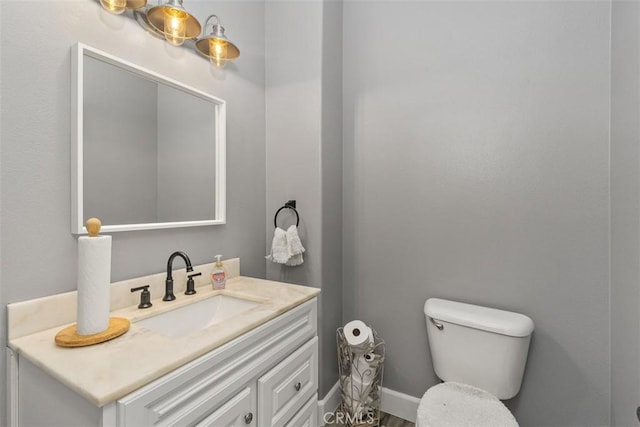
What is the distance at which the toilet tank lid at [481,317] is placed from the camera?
4.08ft

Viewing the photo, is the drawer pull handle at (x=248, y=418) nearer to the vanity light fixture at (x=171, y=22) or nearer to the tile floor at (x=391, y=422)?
the tile floor at (x=391, y=422)

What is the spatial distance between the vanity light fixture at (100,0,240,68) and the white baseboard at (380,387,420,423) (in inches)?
82.4

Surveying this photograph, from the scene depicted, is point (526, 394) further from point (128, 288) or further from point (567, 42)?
point (128, 288)

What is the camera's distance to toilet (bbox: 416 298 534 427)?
1.11 m

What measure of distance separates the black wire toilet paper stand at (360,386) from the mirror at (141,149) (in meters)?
1.07

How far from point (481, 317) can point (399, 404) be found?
785mm

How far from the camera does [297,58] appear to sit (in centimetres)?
168

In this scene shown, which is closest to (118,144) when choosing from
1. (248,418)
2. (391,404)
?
(248,418)

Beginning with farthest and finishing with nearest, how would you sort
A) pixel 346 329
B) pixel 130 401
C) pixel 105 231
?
pixel 346 329 → pixel 105 231 → pixel 130 401

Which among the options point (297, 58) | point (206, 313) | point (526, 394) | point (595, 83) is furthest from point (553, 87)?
point (206, 313)

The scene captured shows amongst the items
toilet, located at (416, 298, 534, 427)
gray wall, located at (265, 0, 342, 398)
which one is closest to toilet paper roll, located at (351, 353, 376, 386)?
gray wall, located at (265, 0, 342, 398)

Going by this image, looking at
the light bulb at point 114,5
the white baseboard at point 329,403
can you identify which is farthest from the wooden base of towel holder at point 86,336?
the white baseboard at point 329,403

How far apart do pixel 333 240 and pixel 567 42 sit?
1.47 meters

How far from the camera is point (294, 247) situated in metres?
1.57
